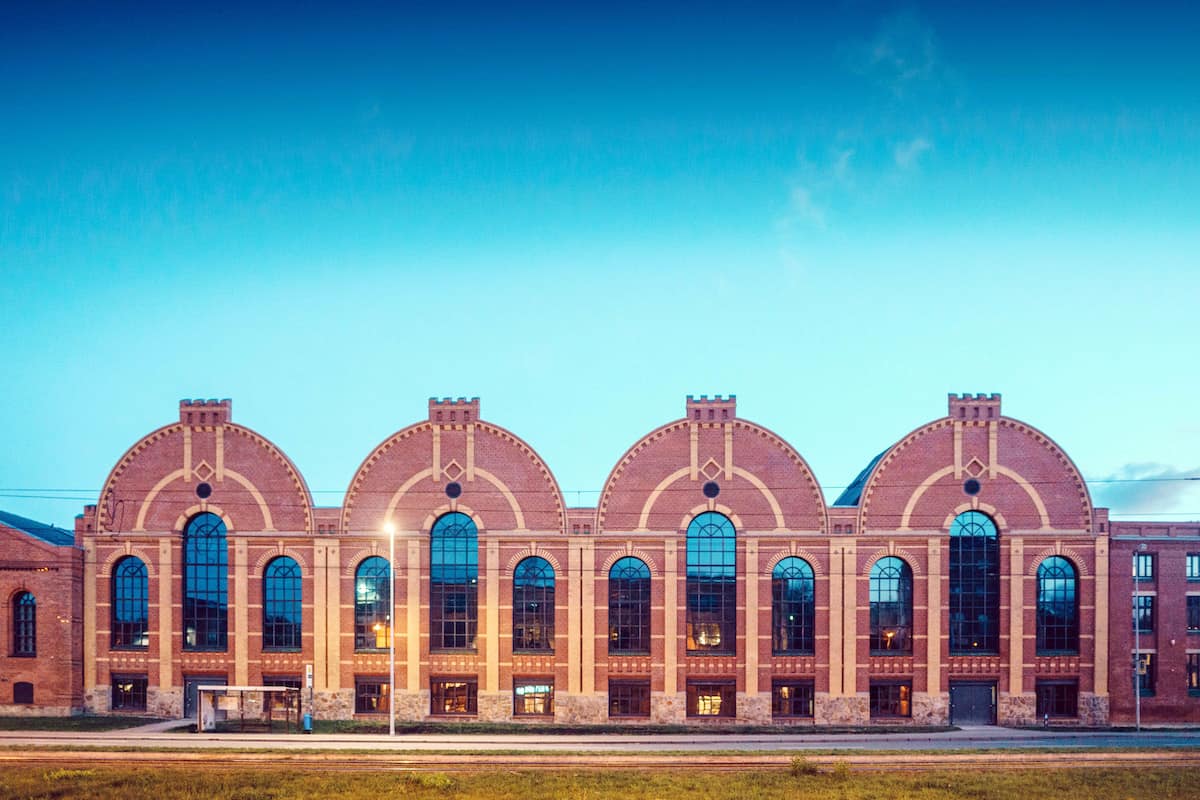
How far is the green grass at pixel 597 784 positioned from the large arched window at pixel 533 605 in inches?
632

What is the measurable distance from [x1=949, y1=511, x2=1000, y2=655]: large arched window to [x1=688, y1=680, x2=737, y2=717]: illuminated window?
36.9 feet

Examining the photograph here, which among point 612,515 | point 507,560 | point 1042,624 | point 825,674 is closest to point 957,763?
point 825,674

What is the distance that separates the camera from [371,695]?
46406 mm

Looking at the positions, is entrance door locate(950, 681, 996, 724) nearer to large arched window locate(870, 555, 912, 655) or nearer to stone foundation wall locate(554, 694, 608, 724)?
large arched window locate(870, 555, 912, 655)

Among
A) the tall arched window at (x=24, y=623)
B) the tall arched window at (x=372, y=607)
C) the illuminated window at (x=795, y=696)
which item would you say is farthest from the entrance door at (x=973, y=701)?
the tall arched window at (x=24, y=623)

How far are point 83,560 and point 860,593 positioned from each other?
39.6 m

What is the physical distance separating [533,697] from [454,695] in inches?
156

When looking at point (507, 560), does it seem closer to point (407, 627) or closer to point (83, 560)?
point (407, 627)

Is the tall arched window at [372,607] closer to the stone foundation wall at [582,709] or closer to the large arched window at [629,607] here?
the stone foundation wall at [582,709]

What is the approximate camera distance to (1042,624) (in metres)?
45.9

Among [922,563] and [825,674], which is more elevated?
[922,563]

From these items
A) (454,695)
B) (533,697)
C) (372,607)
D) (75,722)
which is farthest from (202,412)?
(533,697)

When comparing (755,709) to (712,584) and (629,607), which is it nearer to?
(712,584)

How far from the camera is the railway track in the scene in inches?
1232
